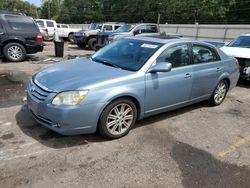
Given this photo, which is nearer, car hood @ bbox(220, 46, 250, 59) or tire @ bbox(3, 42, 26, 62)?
car hood @ bbox(220, 46, 250, 59)

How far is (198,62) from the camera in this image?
205 inches

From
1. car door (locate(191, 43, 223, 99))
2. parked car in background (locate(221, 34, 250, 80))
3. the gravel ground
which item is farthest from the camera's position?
parked car in background (locate(221, 34, 250, 80))

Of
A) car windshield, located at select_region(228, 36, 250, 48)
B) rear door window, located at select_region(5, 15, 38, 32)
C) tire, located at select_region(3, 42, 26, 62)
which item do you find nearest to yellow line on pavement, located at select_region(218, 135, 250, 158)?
car windshield, located at select_region(228, 36, 250, 48)

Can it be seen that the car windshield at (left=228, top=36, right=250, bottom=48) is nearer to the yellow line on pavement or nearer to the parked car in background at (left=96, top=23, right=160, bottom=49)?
the yellow line on pavement

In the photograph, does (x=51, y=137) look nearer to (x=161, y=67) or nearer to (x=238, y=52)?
(x=161, y=67)

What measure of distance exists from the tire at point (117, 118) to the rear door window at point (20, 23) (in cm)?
780

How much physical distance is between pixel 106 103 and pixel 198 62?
2.31m

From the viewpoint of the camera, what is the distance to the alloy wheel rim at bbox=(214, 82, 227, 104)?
19.4ft

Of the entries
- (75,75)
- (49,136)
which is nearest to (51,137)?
(49,136)

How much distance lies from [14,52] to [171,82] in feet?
25.3

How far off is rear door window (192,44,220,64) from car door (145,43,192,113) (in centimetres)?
23

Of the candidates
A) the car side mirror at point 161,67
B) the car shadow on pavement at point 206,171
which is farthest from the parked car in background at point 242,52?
the car shadow on pavement at point 206,171

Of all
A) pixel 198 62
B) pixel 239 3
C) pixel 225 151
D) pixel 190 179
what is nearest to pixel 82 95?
pixel 190 179

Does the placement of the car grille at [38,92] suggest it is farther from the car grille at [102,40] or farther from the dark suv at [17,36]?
the car grille at [102,40]
